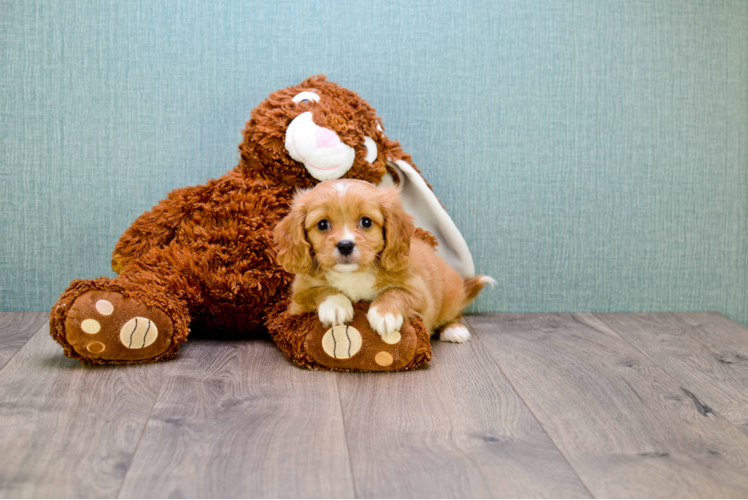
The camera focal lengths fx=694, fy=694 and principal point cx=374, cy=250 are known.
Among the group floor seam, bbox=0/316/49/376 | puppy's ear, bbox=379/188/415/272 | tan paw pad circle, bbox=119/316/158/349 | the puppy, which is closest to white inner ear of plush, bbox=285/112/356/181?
the puppy

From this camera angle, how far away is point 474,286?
2174mm

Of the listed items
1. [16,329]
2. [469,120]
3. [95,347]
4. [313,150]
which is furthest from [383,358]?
[16,329]

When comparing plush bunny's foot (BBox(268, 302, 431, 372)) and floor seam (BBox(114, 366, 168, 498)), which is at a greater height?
plush bunny's foot (BBox(268, 302, 431, 372))

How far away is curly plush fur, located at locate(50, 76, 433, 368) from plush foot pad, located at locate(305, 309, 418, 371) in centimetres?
12

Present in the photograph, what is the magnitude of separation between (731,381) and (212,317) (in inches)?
54.6

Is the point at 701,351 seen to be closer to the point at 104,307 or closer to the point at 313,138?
the point at 313,138

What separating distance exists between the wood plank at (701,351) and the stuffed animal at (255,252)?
679 millimetres

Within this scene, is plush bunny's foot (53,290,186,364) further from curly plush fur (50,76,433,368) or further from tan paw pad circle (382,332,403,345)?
tan paw pad circle (382,332,403,345)

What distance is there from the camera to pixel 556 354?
1939mm

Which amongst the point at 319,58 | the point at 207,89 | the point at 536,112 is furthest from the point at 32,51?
the point at 536,112

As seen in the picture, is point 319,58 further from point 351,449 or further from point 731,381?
point 731,381

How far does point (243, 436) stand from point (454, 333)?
87 cm

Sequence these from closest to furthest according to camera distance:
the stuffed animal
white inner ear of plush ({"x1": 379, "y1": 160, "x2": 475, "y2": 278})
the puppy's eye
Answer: the stuffed animal < the puppy's eye < white inner ear of plush ({"x1": 379, "y1": 160, "x2": 475, "y2": 278})

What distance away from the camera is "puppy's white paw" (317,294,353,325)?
67.5 inches
